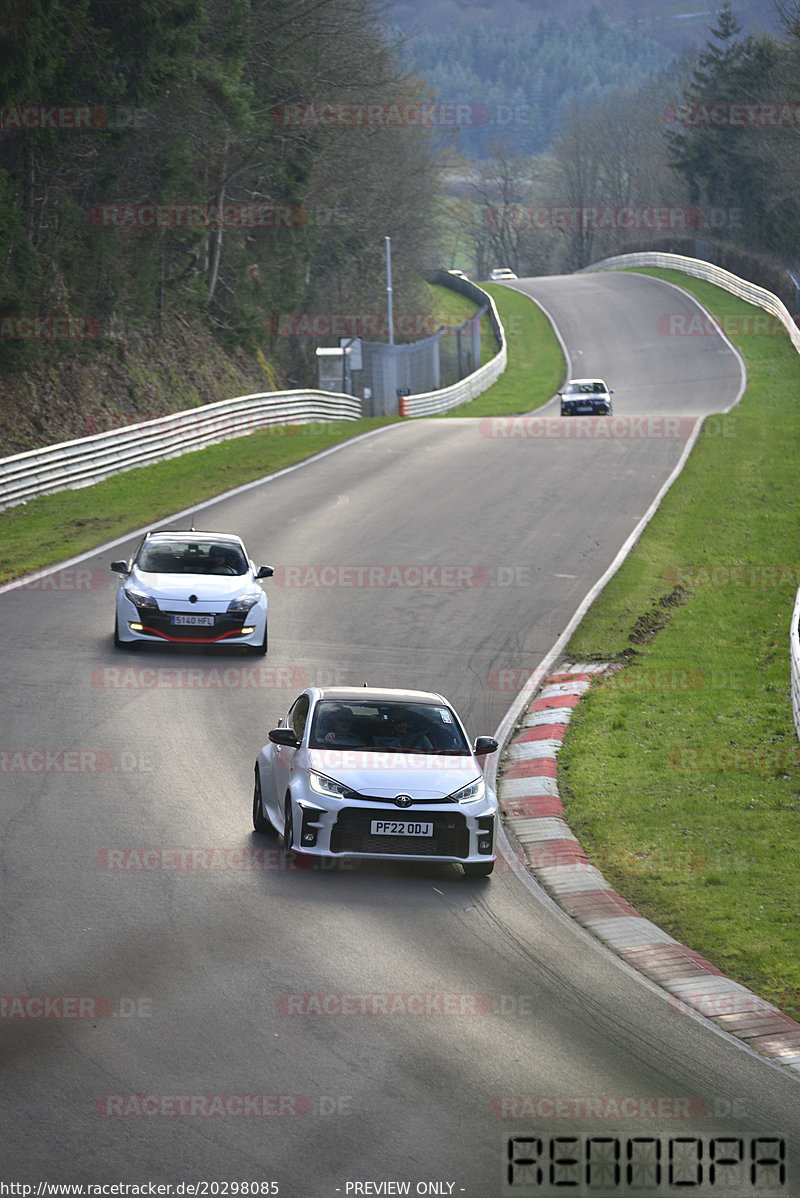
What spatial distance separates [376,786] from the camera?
11.3 meters

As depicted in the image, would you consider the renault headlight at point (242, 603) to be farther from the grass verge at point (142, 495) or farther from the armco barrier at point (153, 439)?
the armco barrier at point (153, 439)

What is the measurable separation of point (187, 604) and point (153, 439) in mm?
17471

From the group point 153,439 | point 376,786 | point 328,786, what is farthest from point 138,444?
point 376,786

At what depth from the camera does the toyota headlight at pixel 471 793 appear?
37.4ft

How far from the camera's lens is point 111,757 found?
1401 centimetres

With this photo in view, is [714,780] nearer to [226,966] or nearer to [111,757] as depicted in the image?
[111,757]

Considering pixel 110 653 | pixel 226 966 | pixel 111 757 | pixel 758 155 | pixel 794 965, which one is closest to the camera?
pixel 226 966

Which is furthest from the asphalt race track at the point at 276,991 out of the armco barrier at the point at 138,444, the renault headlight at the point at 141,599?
the armco barrier at the point at 138,444

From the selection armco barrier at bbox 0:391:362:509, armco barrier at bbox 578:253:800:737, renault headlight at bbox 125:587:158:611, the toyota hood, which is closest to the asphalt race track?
renault headlight at bbox 125:587:158:611

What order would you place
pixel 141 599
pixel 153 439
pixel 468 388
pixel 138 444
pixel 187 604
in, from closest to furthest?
pixel 141 599, pixel 187 604, pixel 138 444, pixel 153 439, pixel 468 388

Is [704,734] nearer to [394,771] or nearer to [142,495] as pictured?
[394,771]

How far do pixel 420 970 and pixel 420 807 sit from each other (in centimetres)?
230

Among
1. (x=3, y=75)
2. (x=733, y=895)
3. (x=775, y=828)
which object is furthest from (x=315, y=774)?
→ (x=3, y=75)

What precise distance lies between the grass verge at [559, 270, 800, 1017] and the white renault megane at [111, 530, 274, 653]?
4.69 meters
